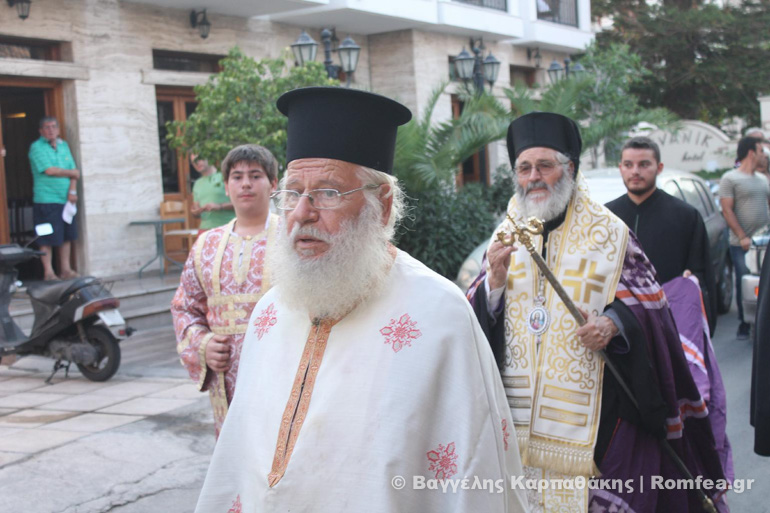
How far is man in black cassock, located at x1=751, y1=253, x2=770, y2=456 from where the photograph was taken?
3213mm

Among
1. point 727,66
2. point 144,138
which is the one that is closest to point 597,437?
point 144,138

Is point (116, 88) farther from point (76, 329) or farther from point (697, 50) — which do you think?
point (697, 50)

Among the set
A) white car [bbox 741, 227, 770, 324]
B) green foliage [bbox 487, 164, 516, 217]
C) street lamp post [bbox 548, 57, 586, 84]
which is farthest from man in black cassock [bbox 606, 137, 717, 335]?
street lamp post [bbox 548, 57, 586, 84]

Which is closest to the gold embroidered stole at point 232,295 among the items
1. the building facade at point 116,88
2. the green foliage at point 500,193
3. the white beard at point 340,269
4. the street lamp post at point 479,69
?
the white beard at point 340,269

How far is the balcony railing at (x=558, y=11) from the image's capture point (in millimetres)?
24547

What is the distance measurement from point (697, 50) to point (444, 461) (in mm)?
30180

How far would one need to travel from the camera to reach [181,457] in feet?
19.8

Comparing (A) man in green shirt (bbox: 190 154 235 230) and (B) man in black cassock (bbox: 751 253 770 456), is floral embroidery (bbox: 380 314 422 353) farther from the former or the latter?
(A) man in green shirt (bbox: 190 154 235 230)

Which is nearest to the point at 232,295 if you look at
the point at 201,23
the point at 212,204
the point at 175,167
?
the point at 212,204

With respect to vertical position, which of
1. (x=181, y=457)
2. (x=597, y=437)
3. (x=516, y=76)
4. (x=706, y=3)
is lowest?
(x=181, y=457)

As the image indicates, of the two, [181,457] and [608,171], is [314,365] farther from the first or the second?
[608,171]

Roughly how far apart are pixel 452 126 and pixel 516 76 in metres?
12.5

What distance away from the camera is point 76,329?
8.55 m

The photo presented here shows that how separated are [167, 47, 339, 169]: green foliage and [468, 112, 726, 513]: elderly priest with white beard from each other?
641 cm
